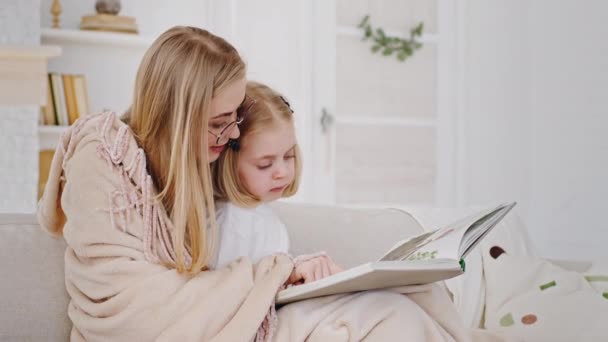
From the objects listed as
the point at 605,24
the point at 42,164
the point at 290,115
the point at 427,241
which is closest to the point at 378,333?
the point at 427,241

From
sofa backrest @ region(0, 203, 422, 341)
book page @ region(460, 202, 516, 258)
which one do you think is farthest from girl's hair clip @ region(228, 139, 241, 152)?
book page @ region(460, 202, 516, 258)

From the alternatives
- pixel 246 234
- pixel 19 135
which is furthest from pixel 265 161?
pixel 19 135

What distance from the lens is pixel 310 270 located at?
4.92 feet

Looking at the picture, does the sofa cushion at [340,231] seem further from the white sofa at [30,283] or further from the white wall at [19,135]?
the white wall at [19,135]

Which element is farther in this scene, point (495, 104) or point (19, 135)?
point (495, 104)

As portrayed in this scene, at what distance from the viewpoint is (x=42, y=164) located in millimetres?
3479

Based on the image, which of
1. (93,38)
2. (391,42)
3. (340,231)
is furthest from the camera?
(391,42)

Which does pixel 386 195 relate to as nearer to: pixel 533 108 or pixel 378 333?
pixel 533 108

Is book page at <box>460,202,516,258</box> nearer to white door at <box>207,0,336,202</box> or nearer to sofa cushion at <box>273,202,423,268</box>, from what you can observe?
sofa cushion at <box>273,202,423,268</box>

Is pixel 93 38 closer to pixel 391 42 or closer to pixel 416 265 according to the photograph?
pixel 391 42

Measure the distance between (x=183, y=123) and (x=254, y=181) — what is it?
11.3 inches

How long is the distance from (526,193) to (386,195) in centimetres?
88

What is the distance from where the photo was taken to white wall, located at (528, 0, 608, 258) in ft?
13.4

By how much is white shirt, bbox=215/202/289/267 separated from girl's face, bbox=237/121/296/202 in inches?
2.2
